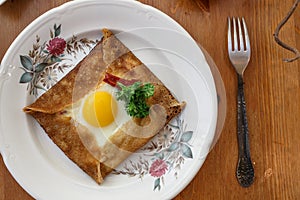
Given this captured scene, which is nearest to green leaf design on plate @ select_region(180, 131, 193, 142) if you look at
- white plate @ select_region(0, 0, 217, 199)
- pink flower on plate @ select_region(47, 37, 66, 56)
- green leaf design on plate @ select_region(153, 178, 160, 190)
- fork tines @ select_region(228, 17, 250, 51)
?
white plate @ select_region(0, 0, 217, 199)

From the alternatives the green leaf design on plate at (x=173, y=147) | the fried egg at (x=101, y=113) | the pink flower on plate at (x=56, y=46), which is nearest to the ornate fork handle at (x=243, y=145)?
the green leaf design on plate at (x=173, y=147)

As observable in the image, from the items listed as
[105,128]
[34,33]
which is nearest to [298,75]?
[105,128]

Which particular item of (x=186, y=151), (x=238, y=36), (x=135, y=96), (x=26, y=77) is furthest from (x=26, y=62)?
(x=238, y=36)

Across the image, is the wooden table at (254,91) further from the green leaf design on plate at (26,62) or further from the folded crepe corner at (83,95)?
the folded crepe corner at (83,95)

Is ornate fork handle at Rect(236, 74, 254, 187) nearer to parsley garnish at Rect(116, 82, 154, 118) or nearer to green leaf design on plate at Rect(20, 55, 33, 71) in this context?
parsley garnish at Rect(116, 82, 154, 118)

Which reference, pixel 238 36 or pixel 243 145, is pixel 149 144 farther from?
pixel 238 36

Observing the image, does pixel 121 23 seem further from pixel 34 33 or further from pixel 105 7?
pixel 34 33

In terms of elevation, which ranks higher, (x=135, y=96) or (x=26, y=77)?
(x=26, y=77)
